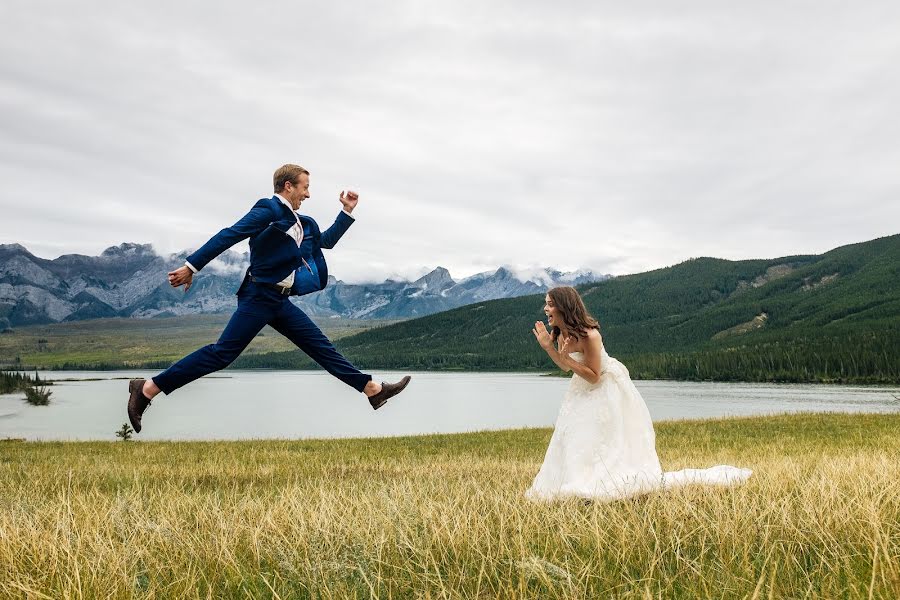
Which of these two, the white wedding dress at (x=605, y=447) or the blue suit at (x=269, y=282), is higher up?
the blue suit at (x=269, y=282)

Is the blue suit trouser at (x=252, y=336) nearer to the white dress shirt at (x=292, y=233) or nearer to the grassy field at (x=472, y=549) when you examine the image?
the white dress shirt at (x=292, y=233)

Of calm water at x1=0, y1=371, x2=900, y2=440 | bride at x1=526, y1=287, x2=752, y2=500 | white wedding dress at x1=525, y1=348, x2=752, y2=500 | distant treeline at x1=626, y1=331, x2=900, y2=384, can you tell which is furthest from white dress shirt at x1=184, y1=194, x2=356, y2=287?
distant treeline at x1=626, y1=331, x2=900, y2=384

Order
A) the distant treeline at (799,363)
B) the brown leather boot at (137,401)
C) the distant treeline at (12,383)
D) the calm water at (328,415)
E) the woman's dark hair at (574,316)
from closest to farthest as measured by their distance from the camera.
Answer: the woman's dark hair at (574,316)
the brown leather boot at (137,401)
the calm water at (328,415)
the distant treeline at (12,383)
the distant treeline at (799,363)

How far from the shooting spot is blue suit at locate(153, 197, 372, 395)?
→ 6398 mm

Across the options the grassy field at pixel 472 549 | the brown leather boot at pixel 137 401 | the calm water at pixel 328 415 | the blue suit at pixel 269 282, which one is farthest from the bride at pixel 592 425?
the calm water at pixel 328 415

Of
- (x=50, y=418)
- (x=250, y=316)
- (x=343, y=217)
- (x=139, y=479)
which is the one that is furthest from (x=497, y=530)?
(x=50, y=418)

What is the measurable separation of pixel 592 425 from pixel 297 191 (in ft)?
12.7

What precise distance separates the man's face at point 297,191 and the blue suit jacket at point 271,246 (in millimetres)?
138

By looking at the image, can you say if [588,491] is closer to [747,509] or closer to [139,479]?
[747,509]

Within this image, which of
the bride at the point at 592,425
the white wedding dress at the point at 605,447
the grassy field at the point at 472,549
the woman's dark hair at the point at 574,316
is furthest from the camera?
the woman's dark hair at the point at 574,316

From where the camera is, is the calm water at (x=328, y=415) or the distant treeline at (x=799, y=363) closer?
the calm water at (x=328, y=415)

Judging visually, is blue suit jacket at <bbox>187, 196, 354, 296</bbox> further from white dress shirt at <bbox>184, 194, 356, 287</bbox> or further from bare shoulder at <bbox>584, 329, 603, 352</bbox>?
bare shoulder at <bbox>584, 329, 603, 352</bbox>

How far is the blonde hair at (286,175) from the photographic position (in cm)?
662

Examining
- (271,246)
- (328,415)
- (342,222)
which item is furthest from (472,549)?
(328,415)
